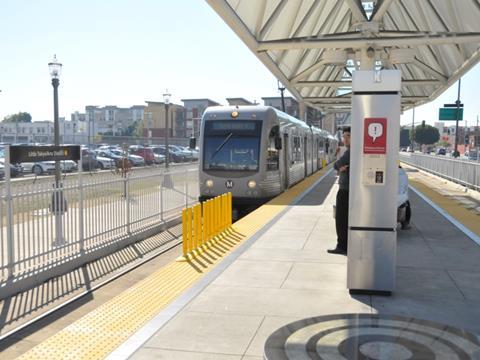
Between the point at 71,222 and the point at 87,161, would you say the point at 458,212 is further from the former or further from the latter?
the point at 87,161

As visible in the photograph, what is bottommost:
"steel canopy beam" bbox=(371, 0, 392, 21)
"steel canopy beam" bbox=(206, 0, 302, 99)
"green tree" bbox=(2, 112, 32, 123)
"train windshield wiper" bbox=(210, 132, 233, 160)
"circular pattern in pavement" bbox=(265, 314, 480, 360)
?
"circular pattern in pavement" bbox=(265, 314, 480, 360)

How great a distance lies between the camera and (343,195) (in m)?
7.55

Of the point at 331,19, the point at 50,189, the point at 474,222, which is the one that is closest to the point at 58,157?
the point at 50,189

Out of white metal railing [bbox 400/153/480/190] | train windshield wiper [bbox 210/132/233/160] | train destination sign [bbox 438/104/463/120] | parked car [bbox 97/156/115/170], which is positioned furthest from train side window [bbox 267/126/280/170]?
train destination sign [bbox 438/104/463/120]

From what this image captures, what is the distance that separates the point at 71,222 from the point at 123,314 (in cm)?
393

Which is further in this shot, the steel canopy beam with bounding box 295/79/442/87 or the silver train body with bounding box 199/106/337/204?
the steel canopy beam with bounding box 295/79/442/87

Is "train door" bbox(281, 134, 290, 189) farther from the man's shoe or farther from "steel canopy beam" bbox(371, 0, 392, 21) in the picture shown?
the man's shoe

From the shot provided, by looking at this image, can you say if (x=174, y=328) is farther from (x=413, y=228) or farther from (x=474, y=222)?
(x=474, y=222)

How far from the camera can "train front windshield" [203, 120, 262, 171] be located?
1397 centimetres

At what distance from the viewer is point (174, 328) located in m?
4.73

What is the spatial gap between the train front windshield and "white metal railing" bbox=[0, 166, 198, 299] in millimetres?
1679

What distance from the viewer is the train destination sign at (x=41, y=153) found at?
25.3ft

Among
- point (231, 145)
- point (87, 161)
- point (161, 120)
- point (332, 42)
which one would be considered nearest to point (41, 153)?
point (231, 145)

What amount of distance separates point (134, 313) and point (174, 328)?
0.79m
